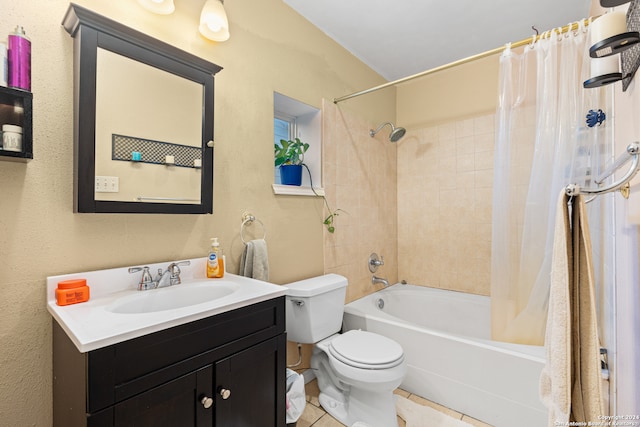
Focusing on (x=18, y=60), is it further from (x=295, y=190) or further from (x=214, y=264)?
(x=295, y=190)

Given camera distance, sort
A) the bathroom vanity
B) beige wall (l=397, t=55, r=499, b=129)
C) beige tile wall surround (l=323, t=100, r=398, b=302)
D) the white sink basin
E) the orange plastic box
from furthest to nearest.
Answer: beige wall (l=397, t=55, r=499, b=129), beige tile wall surround (l=323, t=100, r=398, b=302), the white sink basin, the orange plastic box, the bathroom vanity

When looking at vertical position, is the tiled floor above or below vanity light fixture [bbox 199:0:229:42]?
below

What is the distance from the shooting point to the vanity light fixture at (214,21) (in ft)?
4.68

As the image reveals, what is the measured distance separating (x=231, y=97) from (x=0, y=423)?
5.25 ft

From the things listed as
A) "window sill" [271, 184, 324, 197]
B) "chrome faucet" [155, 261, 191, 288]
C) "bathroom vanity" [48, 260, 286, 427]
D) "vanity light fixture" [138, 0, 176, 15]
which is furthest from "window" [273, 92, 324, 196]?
"bathroom vanity" [48, 260, 286, 427]

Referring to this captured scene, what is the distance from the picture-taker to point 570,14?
6.46ft

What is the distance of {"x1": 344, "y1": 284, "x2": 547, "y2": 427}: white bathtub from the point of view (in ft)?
5.00

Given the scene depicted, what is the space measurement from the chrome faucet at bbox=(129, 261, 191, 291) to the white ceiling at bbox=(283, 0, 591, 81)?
1800mm

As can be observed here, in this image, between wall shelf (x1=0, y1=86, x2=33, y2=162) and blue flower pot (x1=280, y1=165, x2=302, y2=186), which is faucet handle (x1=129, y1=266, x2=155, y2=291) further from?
blue flower pot (x1=280, y1=165, x2=302, y2=186)

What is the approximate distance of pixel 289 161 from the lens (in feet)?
6.51

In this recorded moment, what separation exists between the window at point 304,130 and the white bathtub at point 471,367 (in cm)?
103

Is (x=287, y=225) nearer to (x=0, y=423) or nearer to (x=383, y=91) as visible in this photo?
(x=0, y=423)

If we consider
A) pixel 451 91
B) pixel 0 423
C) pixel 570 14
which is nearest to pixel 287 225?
pixel 0 423

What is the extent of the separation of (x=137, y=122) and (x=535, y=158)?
6.49 ft
